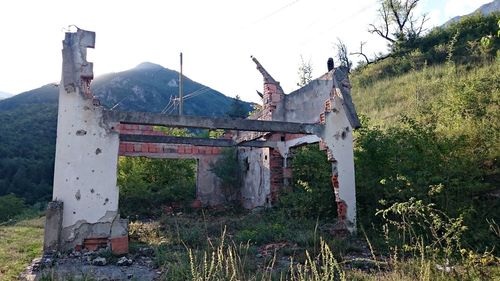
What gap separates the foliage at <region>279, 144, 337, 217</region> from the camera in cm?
959

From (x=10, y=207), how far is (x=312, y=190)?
1497cm

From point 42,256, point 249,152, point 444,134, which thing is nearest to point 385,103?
point 249,152

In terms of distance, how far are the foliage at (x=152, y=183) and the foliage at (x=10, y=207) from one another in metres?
5.77

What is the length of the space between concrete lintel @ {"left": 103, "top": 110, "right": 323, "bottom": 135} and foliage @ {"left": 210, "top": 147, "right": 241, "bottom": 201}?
260 inches

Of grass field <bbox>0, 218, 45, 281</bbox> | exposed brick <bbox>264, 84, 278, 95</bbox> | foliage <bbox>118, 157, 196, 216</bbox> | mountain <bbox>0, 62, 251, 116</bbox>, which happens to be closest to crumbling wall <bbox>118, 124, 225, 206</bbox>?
foliage <bbox>118, 157, 196, 216</bbox>

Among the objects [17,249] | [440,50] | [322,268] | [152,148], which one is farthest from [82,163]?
[440,50]

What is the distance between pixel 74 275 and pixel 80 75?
371cm

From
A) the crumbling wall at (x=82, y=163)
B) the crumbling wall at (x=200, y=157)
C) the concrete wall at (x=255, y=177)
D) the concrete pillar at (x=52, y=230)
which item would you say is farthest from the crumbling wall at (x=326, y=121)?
the concrete pillar at (x=52, y=230)

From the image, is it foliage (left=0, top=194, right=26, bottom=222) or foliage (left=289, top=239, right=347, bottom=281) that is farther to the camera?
foliage (left=0, top=194, right=26, bottom=222)

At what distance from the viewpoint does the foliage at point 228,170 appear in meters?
15.0

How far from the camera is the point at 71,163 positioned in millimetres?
7008

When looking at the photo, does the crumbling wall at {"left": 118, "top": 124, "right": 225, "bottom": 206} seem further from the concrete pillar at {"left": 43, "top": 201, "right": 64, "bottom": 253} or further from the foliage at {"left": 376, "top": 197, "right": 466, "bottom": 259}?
the foliage at {"left": 376, "top": 197, "right": 466, "bottom": 259}

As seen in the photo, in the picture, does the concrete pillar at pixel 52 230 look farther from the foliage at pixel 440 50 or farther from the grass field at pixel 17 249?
the foliage at pixel 440 50

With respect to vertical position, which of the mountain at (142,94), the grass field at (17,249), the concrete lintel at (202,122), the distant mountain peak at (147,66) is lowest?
the grass field at (17,249)
